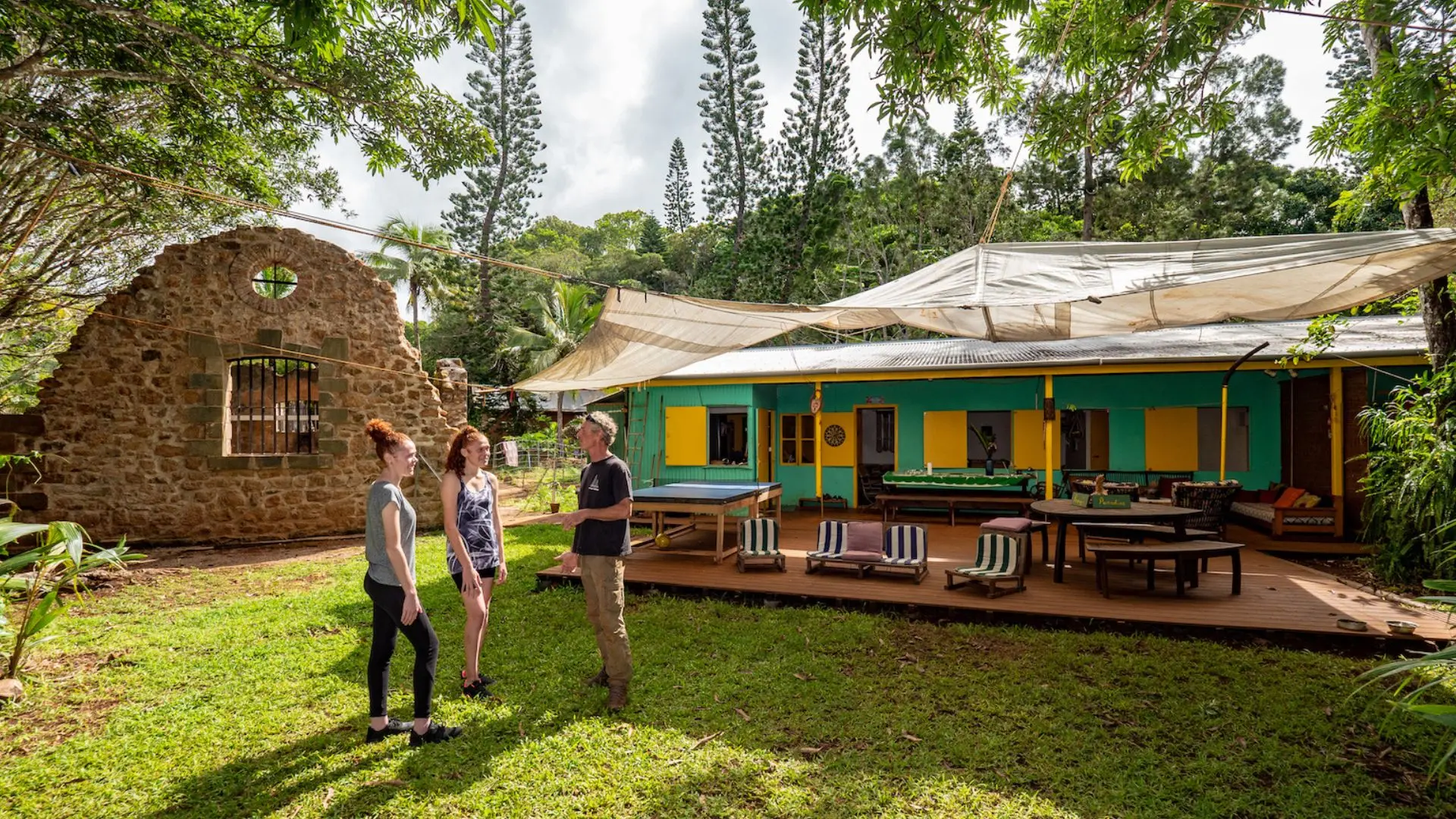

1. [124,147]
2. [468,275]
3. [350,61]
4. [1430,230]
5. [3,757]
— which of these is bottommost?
[3,757]

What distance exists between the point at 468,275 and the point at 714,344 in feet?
79.6

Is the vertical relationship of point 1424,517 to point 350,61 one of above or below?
below

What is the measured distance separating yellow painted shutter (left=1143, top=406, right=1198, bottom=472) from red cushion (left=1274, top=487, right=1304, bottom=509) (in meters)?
1.58

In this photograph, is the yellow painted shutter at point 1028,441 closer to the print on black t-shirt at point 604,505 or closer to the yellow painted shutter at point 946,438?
the yellow painted shutter at point 946,438

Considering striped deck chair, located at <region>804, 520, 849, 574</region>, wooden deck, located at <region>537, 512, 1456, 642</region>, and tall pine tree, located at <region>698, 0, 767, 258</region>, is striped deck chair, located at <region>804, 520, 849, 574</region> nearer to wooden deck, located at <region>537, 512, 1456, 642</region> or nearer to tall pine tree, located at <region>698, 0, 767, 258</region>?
wooden deck, located at <region>537, 512, 1456, 642</region>

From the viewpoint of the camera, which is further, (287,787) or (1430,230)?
(1430,230)

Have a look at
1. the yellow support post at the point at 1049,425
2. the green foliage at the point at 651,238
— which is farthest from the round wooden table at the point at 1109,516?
the green foliage at the point at 651,238

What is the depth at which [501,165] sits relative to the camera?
2686 cm

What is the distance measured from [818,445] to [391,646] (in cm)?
811

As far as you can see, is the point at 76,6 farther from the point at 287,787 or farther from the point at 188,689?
the point at 287,787

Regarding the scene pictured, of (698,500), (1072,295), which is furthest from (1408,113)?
(698,500)

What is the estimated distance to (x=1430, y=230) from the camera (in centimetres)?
402

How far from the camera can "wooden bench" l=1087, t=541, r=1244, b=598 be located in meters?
5.42

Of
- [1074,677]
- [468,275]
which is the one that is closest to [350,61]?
[1074,677]
